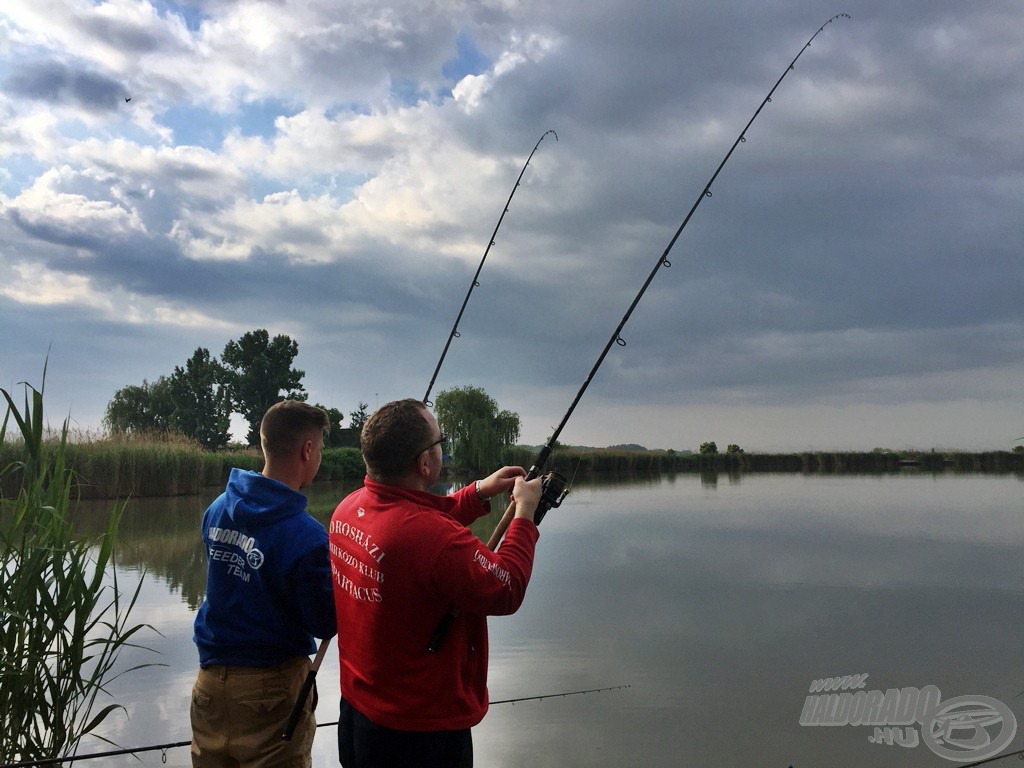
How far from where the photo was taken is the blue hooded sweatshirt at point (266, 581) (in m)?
1.87

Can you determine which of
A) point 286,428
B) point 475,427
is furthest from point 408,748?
point 475,427

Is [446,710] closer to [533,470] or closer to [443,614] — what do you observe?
[443,614]

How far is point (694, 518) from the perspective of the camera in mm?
15703

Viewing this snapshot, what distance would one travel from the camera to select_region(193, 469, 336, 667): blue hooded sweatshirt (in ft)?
6.13

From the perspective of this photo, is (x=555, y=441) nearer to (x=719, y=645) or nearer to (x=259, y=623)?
(x=259, y=623)

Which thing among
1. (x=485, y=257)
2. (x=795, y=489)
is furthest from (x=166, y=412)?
(x=485, y=257)

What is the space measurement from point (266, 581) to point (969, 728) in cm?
484

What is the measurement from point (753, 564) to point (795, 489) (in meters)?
15.8

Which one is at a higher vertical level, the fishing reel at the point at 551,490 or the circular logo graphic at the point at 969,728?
the fishing reel at the point at 551,490

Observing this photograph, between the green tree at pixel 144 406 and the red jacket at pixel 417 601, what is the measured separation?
52.1m

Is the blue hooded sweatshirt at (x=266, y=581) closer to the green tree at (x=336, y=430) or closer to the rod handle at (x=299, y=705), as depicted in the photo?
the rod handle at (x=299, y=705)

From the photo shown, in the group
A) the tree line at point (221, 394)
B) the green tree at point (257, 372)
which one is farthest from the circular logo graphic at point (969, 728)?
the green tree at point (257, 372)

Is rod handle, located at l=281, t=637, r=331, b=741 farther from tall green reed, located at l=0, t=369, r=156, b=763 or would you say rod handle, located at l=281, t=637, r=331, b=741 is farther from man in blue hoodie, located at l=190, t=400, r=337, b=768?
tall green reed, located at l=0, t=369, r=156, b=763

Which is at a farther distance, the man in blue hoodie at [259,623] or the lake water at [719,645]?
the lake water at [719,645]
